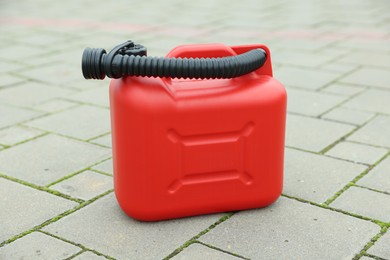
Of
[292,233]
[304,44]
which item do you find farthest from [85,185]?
[304,44]

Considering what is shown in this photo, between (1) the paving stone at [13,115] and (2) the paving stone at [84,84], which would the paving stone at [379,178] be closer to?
(1) the paving stone at [13,115]

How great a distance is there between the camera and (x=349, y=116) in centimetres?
353

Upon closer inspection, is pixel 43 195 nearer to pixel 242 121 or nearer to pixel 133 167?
pixel 133 167

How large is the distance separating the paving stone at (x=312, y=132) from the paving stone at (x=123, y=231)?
931 mm

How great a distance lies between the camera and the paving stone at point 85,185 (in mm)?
2553

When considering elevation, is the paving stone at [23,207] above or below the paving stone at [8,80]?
above

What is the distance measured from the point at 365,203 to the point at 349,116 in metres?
1.17

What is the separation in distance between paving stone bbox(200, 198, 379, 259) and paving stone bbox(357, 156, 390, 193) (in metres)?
0.34

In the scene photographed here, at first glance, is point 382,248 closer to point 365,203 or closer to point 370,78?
point 365,203

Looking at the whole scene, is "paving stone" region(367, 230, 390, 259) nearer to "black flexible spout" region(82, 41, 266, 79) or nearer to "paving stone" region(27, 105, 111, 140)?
"black flexible spout" region(82, 41, 266, 79)

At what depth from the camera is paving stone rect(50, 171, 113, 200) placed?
2.55 meters

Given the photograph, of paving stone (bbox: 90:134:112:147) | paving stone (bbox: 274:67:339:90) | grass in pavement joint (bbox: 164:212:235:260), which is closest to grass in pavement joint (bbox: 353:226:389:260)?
grass in pavement joint (bbox: 164:212:235:260)

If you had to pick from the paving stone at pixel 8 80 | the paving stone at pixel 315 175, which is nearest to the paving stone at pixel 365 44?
the paving stone at pixel 315 175

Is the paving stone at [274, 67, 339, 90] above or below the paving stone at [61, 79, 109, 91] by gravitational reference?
above
